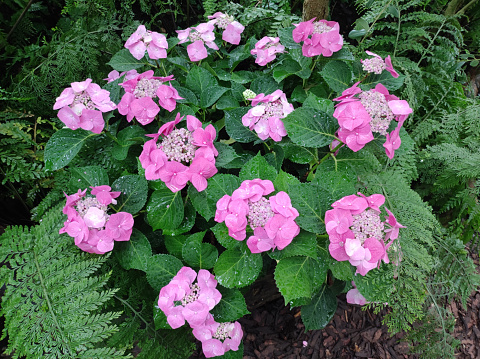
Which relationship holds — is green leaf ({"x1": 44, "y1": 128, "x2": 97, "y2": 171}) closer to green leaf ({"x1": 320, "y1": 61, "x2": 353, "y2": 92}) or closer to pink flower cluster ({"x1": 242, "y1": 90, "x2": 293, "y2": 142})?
pink flower cluster ({"x1": 242, "y1": 90, "x2": 293, "y2": 142})

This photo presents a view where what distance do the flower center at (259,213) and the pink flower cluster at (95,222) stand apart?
0.31 metres

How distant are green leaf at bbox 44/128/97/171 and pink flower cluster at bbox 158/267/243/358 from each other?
17.3 inches

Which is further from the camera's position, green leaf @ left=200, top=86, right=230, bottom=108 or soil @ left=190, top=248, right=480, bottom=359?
soil @ left=190, top=248, right=480, bottom=359

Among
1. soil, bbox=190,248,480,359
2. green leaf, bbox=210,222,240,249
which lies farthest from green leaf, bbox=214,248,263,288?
soil, bbox=190,248,480,359

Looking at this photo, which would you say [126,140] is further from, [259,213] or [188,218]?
[259,213]

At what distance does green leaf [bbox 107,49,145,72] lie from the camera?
1000 mm

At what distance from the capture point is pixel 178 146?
0.75 m

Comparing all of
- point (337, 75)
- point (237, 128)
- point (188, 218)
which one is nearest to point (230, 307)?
point (188, 218)

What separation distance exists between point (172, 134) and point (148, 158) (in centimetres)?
8

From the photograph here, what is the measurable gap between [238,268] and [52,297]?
0.45 metres

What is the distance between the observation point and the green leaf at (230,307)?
79 cm

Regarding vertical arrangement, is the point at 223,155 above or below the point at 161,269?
above

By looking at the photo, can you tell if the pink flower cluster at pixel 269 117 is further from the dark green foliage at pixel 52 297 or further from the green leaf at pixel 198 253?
the dark green foliage at pixel 52 297

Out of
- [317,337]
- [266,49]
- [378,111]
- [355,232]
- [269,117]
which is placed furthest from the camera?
[317,337]
